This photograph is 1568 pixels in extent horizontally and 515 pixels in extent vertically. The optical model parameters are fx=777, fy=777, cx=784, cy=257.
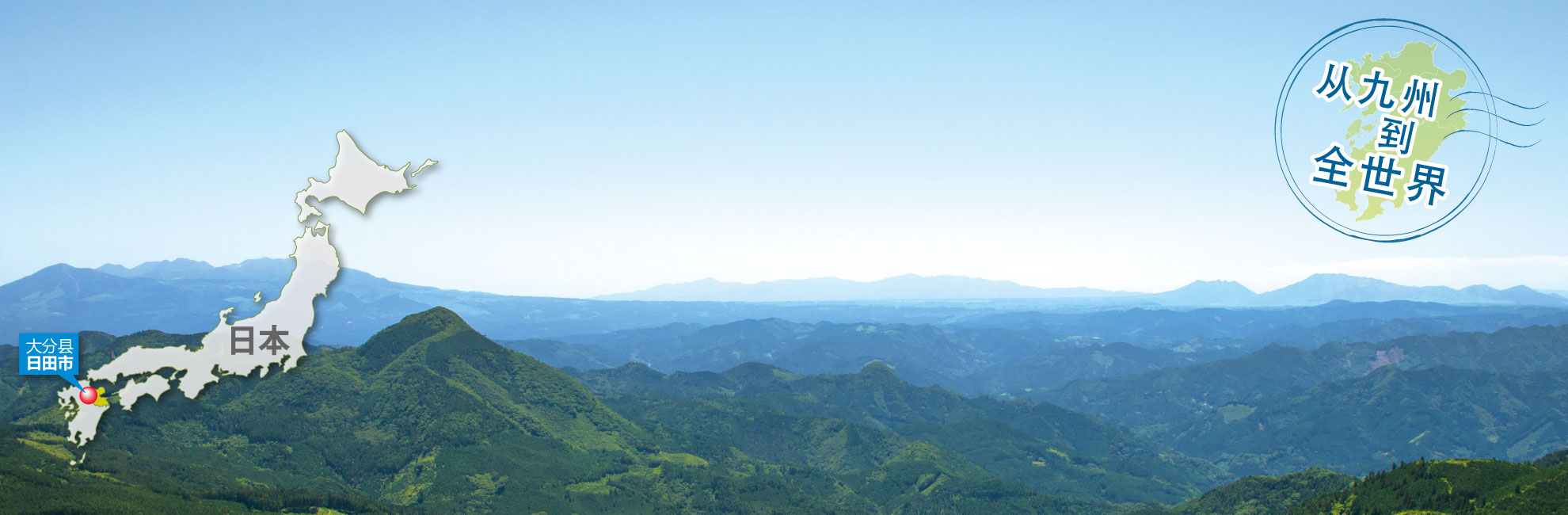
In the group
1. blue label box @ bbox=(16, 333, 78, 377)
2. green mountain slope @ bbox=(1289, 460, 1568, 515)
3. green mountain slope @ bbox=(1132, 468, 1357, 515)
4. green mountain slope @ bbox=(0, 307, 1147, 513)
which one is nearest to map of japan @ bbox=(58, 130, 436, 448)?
blue label box @ bbox=(16, 333, 78, 377)

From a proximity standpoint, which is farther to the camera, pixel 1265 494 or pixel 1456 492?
pixel 1265 494

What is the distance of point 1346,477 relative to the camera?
15900cm

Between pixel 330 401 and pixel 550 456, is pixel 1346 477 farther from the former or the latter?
pixel 330 401

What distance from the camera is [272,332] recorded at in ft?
130

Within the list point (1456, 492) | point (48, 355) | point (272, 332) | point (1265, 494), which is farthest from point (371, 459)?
point (1456, 492)

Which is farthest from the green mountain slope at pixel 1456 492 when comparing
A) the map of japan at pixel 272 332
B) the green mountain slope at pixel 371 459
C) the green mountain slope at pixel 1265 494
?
the map of japan at pixel 272 332

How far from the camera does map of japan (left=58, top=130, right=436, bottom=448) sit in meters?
37.5

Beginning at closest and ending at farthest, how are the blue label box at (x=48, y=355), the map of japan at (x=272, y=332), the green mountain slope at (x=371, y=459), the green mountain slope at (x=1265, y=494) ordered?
the map of japan at (x=272, y=332)
the blue label box at (x=48, y=355)
the green mountain slope at (x=371, y=459)
the green mountain slope at (x=1265, y=494)

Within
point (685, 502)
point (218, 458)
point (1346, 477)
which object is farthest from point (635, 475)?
point (1346, 477)

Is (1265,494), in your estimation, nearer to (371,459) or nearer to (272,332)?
(272,332)

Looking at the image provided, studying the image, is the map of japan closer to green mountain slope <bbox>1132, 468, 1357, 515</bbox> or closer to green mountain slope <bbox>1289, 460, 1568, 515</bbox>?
green mountain slope <bbox>1289, 460, 1568, 515</bbox>

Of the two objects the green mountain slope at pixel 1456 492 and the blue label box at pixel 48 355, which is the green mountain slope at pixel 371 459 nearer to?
the green mountain slope at pixel 1456 492

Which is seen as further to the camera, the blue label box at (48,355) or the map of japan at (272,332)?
the blue label box at (48,355)

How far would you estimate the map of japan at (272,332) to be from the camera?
37.5 metres
